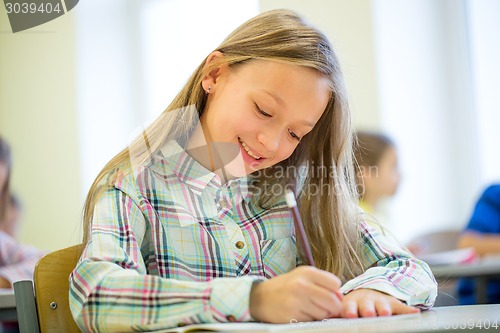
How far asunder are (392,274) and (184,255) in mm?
272

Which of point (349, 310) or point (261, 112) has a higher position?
point (261, 112)

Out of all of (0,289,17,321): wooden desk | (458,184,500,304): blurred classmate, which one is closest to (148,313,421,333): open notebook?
(0,289,17,321): wooden desk

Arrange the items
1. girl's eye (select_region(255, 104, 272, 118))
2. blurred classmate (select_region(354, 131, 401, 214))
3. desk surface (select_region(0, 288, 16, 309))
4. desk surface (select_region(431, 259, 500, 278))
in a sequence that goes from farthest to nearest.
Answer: blurred classmate (select_region(354, 131, 401, 214))
desk surface (select_region(431, 259, 500, 278))
desk surface (select_region(0, 288, 16, 309))
girl's eye (select_region(255, 104, 272, 118))

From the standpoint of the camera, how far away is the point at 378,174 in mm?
3021

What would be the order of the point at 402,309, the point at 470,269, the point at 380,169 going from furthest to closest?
the point at 380,169
the point at 470,269
the point at 402,309

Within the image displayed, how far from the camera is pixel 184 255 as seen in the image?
996mm

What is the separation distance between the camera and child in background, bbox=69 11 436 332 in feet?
3.12

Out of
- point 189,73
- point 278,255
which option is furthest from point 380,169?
point 278,255

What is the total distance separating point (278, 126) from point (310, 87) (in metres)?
0.08

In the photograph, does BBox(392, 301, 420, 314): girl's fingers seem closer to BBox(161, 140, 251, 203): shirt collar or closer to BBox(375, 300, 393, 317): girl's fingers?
BBox(375, 300, 393, 317): girl's fingers

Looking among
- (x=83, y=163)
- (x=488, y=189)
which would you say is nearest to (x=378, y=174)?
(x=488, y=189)

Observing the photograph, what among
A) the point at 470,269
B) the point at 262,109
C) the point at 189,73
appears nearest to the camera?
the point at 262,109

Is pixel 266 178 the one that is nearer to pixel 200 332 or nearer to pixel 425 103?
pixel 200 332

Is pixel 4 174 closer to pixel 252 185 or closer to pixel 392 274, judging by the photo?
pixel 252 185
